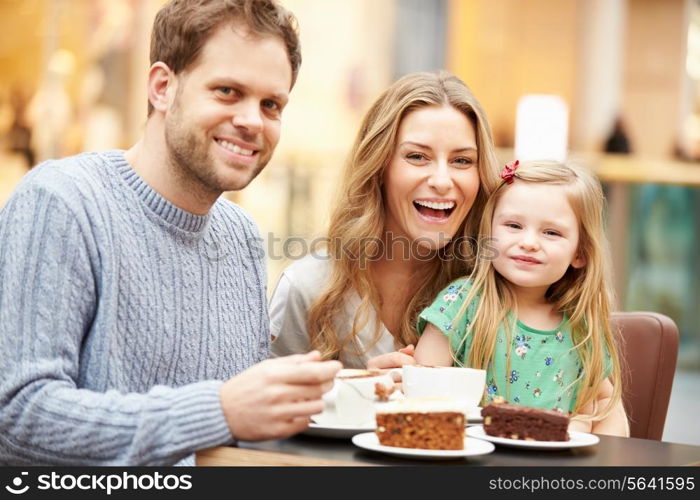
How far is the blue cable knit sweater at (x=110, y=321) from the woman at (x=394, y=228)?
668 millimetres

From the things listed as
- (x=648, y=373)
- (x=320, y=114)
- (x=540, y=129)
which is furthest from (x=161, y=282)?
(x=320, y=114)

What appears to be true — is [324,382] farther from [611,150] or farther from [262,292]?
[611,150]

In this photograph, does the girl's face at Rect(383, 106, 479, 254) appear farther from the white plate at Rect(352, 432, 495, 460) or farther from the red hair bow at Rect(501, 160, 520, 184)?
the white plate at Rect(352, 432, 495, 460)

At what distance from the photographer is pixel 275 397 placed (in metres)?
1.69

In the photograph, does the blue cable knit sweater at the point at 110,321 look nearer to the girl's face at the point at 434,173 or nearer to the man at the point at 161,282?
the man at the point at 161,282

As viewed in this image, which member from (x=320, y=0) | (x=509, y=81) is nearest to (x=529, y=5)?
(x=509, y=81)

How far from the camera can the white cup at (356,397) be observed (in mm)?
1857

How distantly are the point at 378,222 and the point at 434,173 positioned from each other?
281 millimetres

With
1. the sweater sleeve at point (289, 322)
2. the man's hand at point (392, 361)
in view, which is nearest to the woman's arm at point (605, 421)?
the man's hand at point (392, 361)

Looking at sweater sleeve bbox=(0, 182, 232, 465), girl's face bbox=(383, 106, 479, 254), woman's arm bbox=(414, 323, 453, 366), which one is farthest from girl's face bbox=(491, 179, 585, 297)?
sweater sleeve bbox=(0, 182, 232, 465)

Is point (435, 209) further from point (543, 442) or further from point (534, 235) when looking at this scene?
point (543, 442)

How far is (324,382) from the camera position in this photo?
5.69ft
